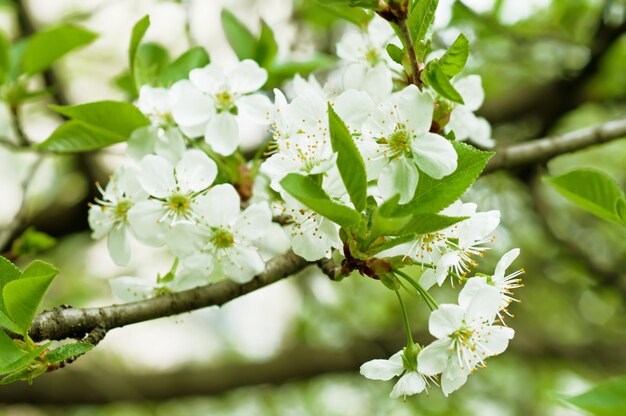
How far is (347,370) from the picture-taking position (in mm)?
2613

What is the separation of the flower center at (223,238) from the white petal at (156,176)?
0.31 ft

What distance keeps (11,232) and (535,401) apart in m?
2.49

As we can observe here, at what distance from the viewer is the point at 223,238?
1.04m

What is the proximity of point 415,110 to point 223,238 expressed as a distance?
351 millimetres

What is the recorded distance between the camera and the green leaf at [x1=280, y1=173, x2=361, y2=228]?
0.77 m

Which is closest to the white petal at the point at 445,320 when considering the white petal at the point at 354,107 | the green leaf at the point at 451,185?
the green leaf at the point at 451,185

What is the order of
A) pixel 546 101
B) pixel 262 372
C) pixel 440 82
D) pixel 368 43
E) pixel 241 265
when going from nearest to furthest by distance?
1. pixel 440 82
2. pixel 241 265
3. pixel 368 43
4. pixel 546 101
5. pixel 262 372

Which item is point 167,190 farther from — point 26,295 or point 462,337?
point 462,337

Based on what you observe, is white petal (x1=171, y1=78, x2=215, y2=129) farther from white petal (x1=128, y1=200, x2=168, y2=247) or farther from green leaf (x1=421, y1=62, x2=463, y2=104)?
green leaf (x1=421, y1=62, x2=463, y2=104)

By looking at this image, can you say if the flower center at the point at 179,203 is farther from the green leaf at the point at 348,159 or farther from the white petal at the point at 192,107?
the green leaf at the point at 348,159

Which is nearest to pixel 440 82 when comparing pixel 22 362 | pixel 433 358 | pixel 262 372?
pixel 433 358

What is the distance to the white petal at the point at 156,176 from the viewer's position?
104 centimetres

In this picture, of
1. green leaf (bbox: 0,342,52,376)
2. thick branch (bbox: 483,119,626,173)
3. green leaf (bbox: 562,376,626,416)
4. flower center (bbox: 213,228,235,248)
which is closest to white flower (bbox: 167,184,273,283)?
flower center (bbox: 213,228,235,248)

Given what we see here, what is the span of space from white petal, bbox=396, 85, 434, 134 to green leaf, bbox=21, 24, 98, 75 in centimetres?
87
